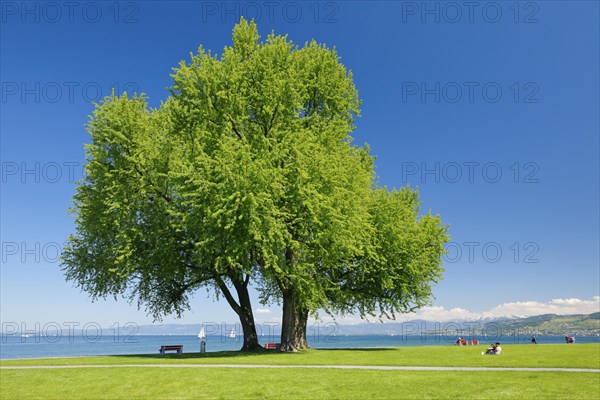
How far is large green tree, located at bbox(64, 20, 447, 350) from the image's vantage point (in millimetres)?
27297

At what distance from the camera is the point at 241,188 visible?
87.1 feet

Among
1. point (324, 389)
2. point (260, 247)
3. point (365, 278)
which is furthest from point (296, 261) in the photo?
point (324, 389)

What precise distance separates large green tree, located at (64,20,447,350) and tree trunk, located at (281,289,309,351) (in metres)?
0.10

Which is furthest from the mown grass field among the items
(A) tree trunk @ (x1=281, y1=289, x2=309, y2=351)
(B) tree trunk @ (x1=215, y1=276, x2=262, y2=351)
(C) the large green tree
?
(B) tree trunk @ (x1=215, y1=276, x2=262, y2=351)

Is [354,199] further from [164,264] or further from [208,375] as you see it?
[208,375]

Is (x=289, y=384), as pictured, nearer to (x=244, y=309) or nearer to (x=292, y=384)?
(x=292, y=384)

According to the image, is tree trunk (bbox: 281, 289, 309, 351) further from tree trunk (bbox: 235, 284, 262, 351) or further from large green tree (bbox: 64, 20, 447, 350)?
tree trunk (bbox: 235, 284, 262, 351)

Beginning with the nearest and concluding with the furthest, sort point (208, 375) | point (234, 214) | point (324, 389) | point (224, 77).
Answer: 1. point (324, 389)
2. point (208, 375)
3. point (234, 214)
4. point (224, 77)

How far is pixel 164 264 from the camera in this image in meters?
31.6

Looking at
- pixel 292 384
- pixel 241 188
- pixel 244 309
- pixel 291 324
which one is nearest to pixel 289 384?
pixel 292 384

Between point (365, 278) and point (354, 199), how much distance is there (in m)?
8.74

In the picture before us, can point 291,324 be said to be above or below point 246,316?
below

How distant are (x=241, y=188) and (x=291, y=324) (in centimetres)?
1129

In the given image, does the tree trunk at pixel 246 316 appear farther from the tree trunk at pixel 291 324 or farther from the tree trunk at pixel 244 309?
the tree trunk at pixel 291 324
